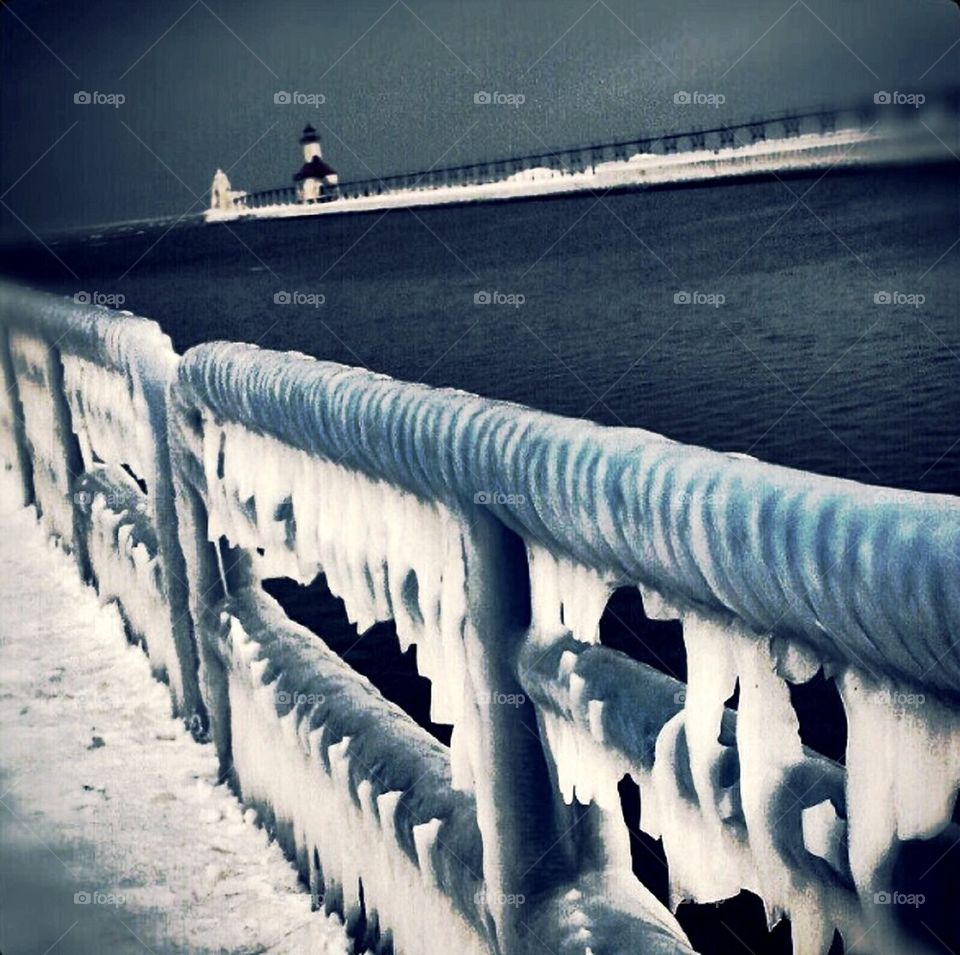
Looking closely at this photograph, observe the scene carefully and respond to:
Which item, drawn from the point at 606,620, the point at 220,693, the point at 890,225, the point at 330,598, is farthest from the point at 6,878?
the point at 890,225

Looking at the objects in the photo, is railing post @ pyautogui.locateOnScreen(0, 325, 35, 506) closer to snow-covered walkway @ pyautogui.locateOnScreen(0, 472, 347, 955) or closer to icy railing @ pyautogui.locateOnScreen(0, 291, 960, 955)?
snow-covered walkway @ pyautogui.locateOnScreen(0, 472, 347, 955)

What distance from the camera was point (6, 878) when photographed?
7.61 ft

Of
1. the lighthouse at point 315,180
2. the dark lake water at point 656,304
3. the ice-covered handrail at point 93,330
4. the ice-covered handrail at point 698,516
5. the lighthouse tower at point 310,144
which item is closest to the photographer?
the ice-covered handrail at point 698,516

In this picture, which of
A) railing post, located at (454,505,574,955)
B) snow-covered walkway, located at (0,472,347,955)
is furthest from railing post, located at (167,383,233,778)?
railing post, located at (454,505,574,955)

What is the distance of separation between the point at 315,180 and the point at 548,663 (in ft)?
13.1

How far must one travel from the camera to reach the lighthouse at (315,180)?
15.7 ft

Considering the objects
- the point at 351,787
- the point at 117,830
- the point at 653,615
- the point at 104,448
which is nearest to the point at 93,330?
the point at 104,448

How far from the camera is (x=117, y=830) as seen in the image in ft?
7.98

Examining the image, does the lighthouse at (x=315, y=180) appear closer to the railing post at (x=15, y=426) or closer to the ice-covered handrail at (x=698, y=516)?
the railing post at (x=15, y=426)

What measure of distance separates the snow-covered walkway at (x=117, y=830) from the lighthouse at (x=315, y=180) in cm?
206

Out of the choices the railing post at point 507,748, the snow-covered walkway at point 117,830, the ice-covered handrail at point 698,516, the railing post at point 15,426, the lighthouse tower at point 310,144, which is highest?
the lighthouse tower at point 310,144

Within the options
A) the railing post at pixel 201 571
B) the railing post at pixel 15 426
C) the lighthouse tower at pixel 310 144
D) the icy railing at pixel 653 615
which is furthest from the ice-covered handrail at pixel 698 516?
the railing post at pixel 15 426

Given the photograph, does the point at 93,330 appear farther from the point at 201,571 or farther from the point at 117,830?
the point at 117,830

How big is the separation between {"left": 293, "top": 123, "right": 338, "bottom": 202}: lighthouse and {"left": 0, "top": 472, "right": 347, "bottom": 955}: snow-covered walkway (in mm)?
2055
